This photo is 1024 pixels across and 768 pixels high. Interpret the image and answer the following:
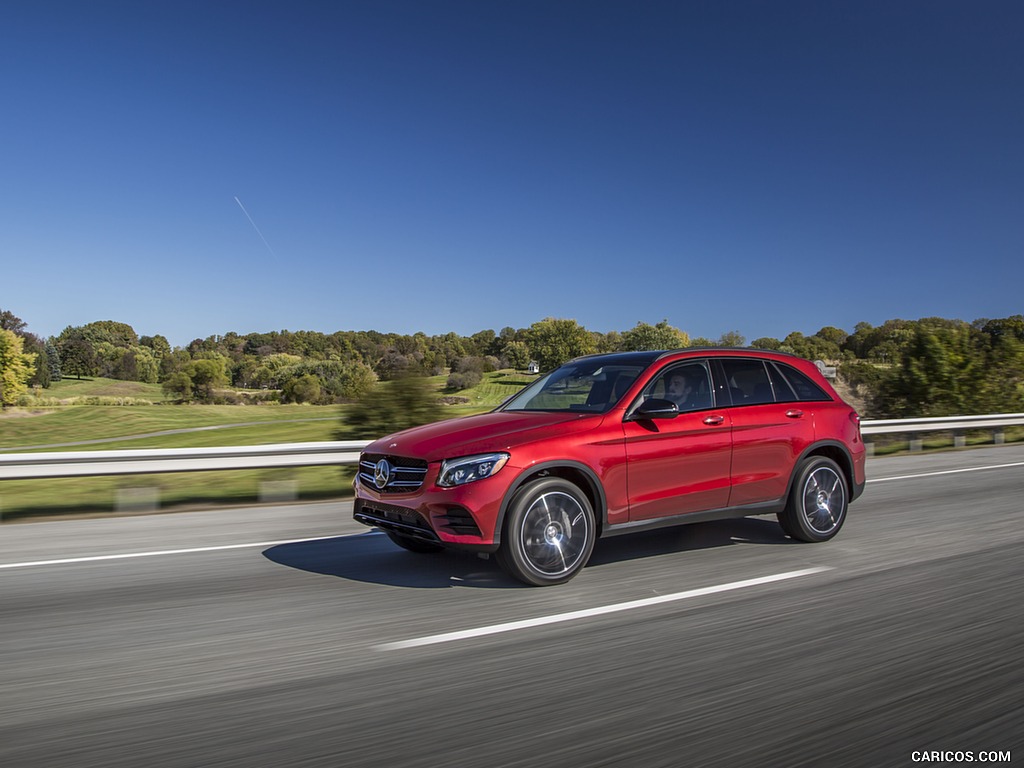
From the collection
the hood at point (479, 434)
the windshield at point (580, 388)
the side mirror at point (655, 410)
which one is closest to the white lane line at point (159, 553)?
the hood at point (479, 434)

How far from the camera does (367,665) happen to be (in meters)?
3.93

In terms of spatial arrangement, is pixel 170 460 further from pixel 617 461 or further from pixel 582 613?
pixel 582 613

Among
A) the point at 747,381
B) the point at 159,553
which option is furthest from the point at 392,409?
the point at 747,381

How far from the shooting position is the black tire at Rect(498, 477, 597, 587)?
5.26 metres

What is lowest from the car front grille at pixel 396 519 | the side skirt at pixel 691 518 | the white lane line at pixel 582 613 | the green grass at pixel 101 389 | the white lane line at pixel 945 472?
the white lane line at pixel 945 472

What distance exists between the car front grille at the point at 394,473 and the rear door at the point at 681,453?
1566 mm

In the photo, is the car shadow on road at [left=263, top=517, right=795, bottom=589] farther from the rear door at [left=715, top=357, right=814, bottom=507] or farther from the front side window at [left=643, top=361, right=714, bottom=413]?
the front side window at [left=643, top=361, right=714, bottom=413]

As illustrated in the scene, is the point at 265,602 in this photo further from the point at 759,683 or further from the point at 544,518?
the point at 759,683

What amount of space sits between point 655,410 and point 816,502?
7.27 ft

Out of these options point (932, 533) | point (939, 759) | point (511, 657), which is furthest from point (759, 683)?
point (932, 533)

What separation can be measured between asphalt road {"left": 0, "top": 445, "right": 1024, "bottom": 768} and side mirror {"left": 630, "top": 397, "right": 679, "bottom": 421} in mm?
1192

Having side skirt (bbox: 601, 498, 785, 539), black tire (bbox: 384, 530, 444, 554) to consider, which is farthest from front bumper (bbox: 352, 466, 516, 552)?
black tire (bbox: 384, 530, 444, 554)

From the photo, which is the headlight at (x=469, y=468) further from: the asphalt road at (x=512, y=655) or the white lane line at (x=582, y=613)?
the white lane line at (x=582, y=613)

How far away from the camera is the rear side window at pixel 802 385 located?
7039 mm
